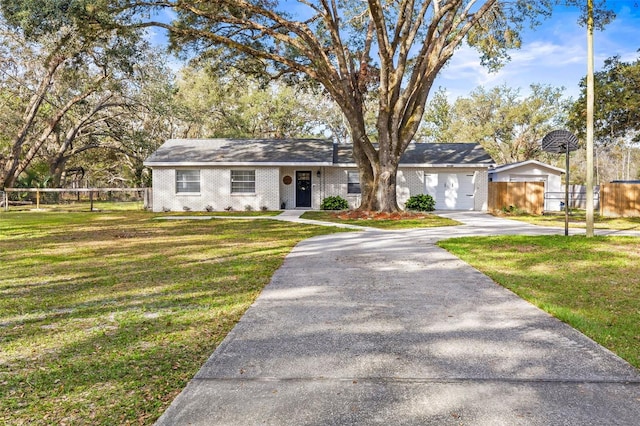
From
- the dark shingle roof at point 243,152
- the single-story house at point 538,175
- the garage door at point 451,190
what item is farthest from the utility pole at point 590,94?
the single-story house at point 538,175

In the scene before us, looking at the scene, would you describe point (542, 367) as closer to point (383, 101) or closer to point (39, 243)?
point (39, 243)

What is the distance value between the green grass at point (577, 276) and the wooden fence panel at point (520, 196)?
9626 mm

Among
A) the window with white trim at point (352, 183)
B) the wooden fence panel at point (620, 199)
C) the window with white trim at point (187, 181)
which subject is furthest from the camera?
the window with white trim at point (352, 183)

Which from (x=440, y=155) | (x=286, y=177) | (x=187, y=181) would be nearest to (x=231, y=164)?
(x=187, y=181)

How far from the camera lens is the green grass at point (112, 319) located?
99.8 inches

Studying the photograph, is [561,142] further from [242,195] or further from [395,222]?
[242,195]

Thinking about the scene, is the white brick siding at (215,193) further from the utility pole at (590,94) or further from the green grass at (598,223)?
the utility pole at (590,94)

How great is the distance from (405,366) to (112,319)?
2.88m

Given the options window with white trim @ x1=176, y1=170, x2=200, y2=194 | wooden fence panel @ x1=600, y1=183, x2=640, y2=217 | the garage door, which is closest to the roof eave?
window with white trim @ x1=176, y1=170, x2=200, y2=194

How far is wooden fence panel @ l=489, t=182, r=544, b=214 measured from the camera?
63.2ft

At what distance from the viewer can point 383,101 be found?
16.0 metres

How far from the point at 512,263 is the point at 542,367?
4.46 metres

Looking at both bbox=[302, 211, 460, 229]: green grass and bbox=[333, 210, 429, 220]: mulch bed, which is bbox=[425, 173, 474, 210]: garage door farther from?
bbox=[302, 211, 460, 229]: green grass

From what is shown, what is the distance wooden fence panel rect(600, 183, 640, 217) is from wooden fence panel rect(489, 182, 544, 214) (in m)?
2.51
